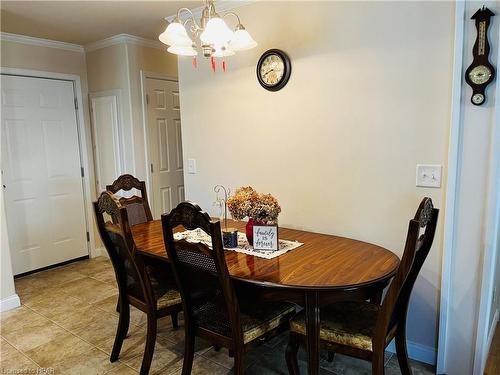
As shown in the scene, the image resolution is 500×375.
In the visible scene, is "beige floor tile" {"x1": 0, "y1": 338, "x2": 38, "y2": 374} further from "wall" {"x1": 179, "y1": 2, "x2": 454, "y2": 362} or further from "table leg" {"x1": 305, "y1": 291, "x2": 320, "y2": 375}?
"wall" {"x1": 179, "y1": 2, "x2": 454, "y2": 362}

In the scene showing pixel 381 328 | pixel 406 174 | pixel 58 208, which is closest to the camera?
pixel 381 328

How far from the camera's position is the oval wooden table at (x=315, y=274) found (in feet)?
5.25

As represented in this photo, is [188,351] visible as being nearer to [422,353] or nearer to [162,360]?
[162,360]

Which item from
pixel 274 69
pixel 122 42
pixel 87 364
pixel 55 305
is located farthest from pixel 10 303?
pixel 274 69

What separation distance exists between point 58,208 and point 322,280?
3.47 meters

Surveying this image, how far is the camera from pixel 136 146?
152 inches

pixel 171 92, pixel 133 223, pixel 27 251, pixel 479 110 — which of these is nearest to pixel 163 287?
pixel 133 223

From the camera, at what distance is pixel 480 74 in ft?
5.93

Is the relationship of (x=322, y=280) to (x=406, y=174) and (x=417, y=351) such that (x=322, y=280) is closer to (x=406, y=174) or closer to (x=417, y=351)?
(x=406, y=174)

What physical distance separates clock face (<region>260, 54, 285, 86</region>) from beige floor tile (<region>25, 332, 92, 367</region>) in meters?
2.26

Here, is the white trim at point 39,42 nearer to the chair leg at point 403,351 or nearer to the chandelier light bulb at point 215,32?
the chandelier light bulb at point 215,32

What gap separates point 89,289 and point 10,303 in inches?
24.7

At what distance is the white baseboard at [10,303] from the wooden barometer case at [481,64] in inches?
144

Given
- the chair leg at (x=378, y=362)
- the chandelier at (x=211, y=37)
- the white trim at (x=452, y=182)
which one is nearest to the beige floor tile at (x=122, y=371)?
the chair leg at (x=378, y=362)
